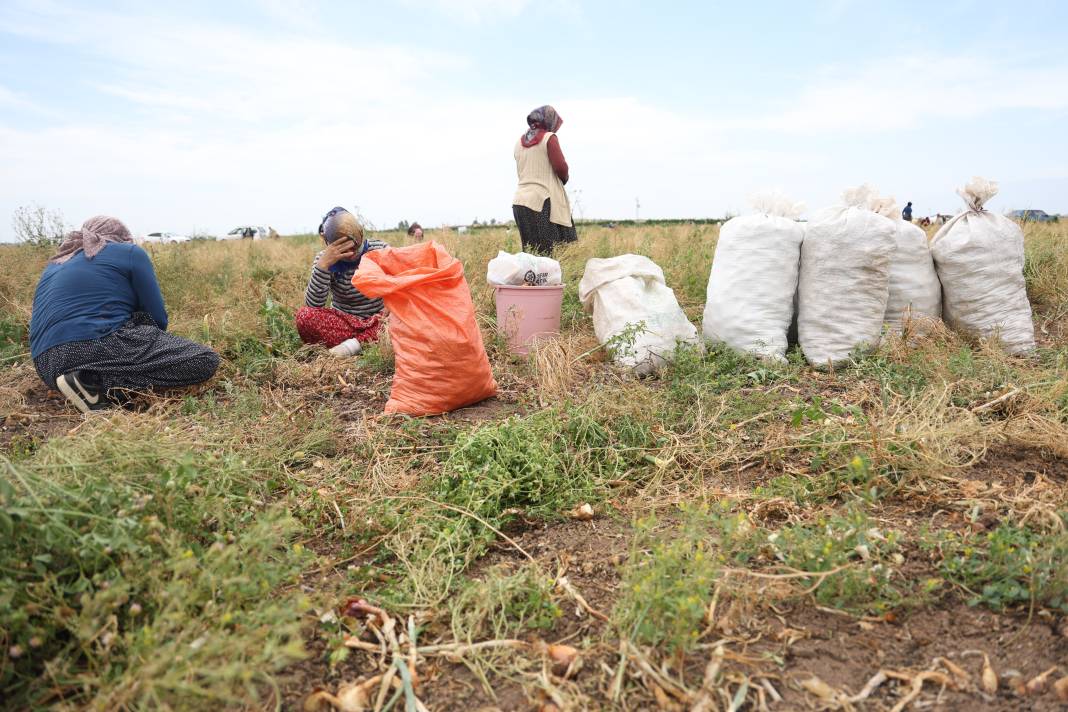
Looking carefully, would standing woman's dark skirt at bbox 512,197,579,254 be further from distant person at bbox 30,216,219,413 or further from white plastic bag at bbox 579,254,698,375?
distant person at bbox 30,216,219,413

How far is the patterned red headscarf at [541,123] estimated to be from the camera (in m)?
5.02

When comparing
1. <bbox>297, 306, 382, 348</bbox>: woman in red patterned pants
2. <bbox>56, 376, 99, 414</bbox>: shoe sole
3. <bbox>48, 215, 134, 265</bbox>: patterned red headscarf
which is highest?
<bbox>48, 215, 134, 265</bbox>: patterned red headscarf

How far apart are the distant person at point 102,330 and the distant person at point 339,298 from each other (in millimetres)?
686

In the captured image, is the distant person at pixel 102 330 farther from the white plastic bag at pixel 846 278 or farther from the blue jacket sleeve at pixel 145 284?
the white plastic bag at pixel 846 278

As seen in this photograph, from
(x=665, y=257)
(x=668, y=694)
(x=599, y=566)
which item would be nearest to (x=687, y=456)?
(x=599, y=566)

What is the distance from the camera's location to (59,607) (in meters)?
1.29

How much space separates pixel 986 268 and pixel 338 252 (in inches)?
136

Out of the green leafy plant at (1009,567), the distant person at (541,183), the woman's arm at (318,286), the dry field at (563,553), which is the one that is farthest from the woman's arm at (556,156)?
the green leafy plant at (1009,567)

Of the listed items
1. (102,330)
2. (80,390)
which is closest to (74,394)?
(80,390)

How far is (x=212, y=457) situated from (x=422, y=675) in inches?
33.6

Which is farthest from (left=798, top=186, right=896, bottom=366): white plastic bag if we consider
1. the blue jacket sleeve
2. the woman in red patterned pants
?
the blue jacket sleeve

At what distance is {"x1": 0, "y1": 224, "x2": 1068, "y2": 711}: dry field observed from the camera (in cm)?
131

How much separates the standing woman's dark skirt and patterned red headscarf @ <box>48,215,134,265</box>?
2.68 metres

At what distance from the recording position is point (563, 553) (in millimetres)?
1880
